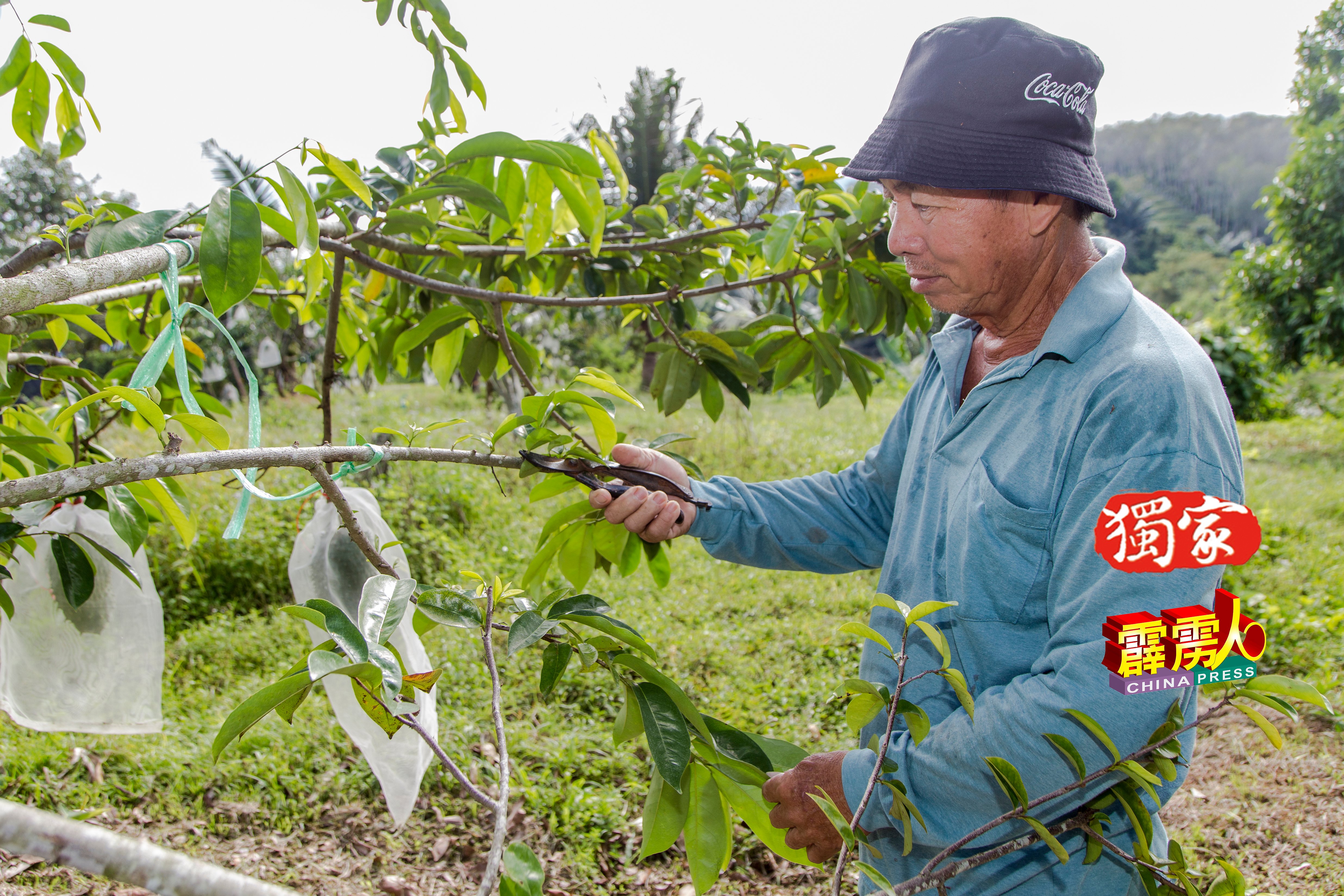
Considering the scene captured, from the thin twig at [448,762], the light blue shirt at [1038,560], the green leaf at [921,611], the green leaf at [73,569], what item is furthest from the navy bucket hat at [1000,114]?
the green leaf at [73,569]

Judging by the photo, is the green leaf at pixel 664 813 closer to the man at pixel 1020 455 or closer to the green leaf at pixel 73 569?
the man at pixel 1020 455

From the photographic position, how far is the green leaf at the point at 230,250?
774 millimetres

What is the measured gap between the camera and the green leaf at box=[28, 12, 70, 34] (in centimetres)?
112

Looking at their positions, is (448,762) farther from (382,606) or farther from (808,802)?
(808,802)

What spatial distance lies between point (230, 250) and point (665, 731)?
649mm

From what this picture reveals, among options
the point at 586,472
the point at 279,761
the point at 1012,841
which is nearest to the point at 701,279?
the point at 586,472

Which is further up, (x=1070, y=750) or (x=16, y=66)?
(x=16, y=66)

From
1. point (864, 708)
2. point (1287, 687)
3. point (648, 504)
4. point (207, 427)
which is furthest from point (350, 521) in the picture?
point (1287, 687)

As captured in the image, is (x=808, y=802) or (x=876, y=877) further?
(x=808, y=802)

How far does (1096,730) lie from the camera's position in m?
0.79

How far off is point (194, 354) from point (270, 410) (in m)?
6.00

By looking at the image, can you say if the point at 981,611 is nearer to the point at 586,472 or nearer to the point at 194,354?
the point at 586,472

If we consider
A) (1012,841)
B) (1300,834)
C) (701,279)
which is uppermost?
(701,279)

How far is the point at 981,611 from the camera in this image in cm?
102
